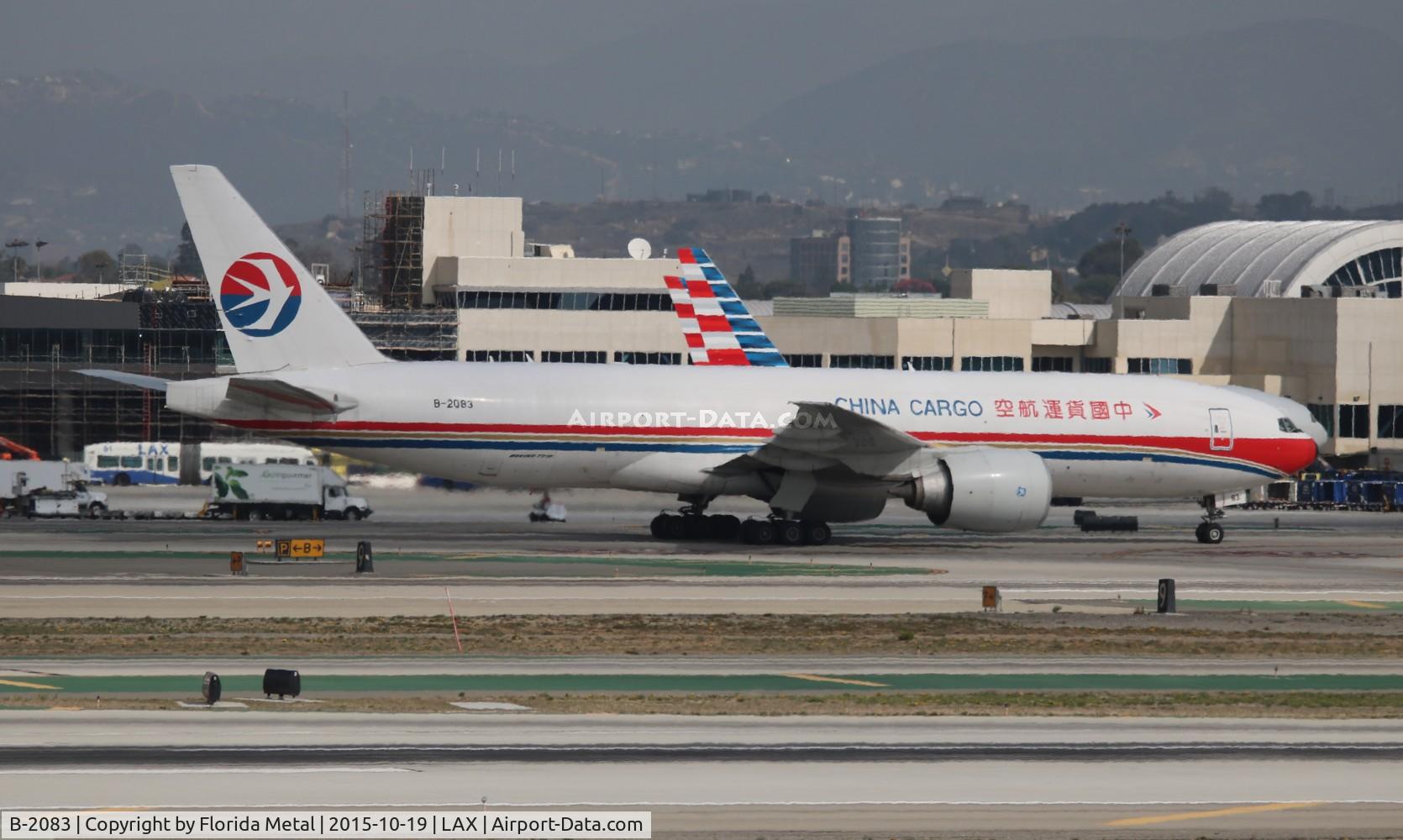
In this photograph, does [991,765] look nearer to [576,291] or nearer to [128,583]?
[128,583]

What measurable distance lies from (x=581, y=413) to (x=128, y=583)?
1204 cm

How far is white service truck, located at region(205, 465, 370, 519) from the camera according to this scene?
175ft

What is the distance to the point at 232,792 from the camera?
14.8 m

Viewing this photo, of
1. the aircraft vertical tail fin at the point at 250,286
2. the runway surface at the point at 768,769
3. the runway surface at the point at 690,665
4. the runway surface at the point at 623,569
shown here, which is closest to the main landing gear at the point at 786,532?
the runway surface at the point at 623,569

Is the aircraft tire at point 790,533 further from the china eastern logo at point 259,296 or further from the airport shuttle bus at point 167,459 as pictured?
the airport shuttle bus at point 167,459

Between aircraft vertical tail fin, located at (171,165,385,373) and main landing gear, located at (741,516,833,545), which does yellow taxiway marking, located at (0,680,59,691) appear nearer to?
aircraft vertical tail fin, located at (171,165,385,373)

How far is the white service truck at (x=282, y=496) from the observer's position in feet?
175

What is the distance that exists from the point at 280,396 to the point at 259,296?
2.82 m

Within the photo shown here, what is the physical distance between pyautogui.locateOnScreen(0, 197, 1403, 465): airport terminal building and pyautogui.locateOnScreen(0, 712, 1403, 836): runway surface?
58512mm

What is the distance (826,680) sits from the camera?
2250 centimetres

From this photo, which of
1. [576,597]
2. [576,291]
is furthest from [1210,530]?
[576,291]

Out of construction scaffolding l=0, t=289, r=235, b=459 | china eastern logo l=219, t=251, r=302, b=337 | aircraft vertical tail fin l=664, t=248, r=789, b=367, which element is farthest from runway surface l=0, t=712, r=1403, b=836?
construction scaffolding l=0, t=289, r=235, b=459

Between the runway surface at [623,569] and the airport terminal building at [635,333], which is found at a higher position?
the airport terminal building at [635,333]

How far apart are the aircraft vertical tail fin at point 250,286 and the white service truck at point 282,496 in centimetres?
1355
